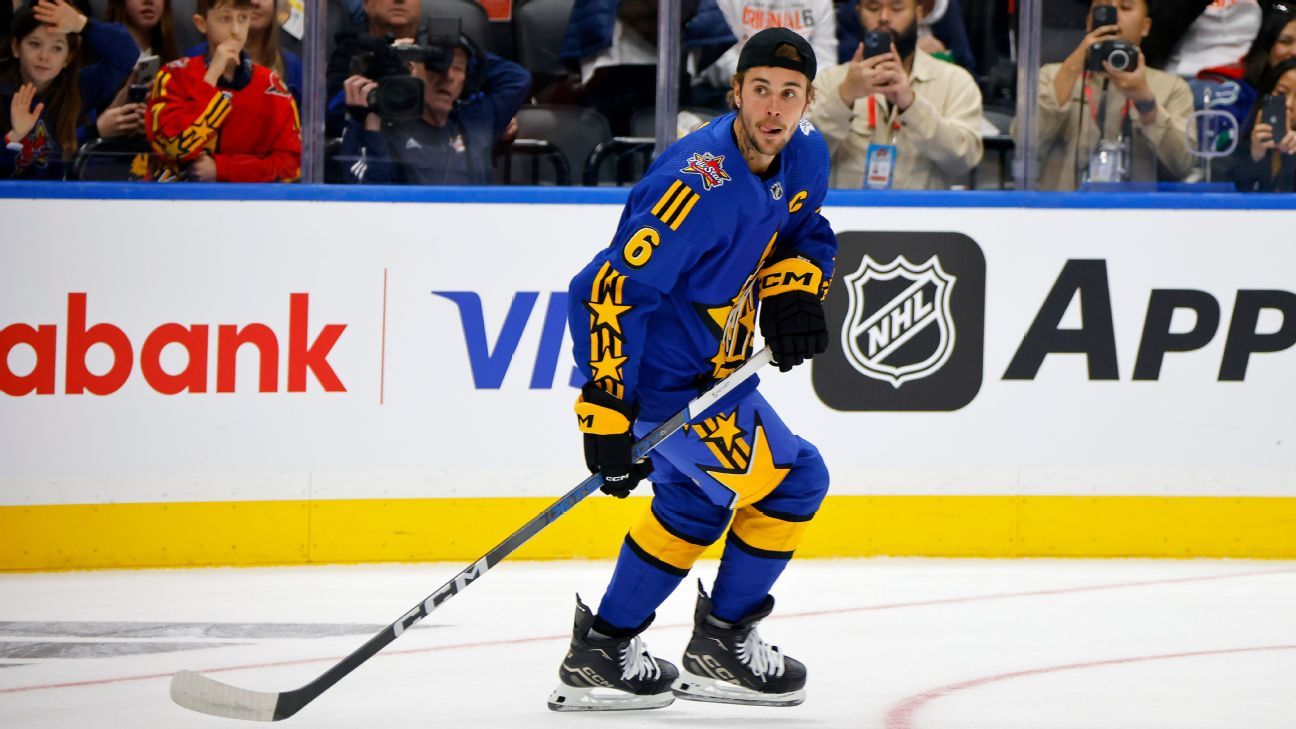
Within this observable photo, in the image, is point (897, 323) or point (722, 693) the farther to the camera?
point (897, 323)

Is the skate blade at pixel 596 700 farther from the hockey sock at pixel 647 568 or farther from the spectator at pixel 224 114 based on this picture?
the spectator at pixel 224 114

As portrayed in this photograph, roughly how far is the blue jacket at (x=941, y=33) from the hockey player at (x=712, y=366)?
1.91 metres

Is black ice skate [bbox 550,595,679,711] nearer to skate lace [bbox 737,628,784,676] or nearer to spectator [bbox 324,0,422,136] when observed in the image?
skate lace [bbox 737,628,784,676]

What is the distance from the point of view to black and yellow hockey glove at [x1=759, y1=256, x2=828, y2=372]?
9.40 ft

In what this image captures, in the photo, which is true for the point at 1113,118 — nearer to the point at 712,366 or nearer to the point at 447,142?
the point at 447,142

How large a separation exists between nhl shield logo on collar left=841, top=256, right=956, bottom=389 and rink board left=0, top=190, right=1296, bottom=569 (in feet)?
0.05

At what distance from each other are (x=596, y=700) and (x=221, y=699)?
2.16 ft

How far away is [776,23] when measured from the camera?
4.79 meters

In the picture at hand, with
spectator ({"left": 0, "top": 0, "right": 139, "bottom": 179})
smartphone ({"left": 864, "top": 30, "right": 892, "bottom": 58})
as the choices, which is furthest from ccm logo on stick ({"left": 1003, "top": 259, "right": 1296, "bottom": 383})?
spectator ({"left": 0, "top": 0, "right": 139, "bottom": 179})

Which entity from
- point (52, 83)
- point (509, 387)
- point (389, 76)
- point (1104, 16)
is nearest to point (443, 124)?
point (389, 76)

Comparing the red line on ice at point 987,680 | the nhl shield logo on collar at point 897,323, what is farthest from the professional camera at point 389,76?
the red line on ice at point 987,680

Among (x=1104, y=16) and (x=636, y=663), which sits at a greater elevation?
(x=1104, y=16)

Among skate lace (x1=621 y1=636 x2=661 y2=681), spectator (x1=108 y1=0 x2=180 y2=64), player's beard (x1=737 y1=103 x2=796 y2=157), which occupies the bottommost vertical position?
skate lace (x1=621 y1=636 x2=661 y2=681)

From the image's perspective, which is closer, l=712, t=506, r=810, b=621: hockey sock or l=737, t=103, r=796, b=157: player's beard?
l=737, t=103, r=796, b=157: player's beard
